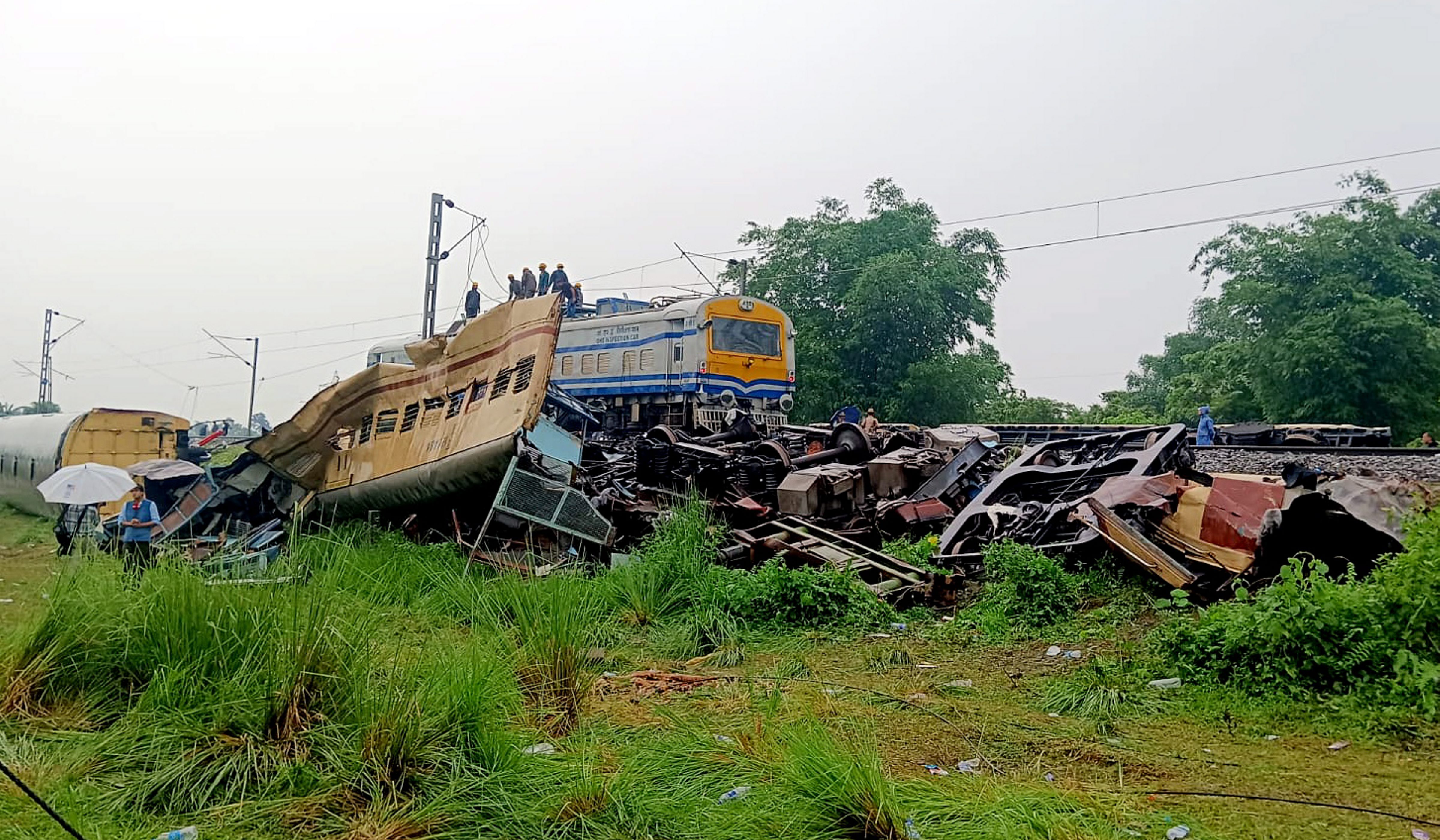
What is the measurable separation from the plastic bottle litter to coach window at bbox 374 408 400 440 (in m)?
8.76

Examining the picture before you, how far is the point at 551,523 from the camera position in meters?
8.67

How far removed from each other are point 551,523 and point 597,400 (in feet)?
40.0

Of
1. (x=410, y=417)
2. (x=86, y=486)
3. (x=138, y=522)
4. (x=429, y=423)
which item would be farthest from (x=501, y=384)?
(x=86, y=486)

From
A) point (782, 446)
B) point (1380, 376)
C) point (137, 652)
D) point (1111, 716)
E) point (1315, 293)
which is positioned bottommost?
point (1111, 716)

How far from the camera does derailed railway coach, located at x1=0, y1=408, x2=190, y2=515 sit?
52.3ft

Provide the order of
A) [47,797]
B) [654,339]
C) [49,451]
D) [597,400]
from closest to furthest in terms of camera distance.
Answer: [47,797] < [49,451] < [654,339] < [597,400]

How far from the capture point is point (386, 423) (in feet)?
36.9

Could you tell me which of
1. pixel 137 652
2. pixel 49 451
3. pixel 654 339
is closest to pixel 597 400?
pixel 654 339

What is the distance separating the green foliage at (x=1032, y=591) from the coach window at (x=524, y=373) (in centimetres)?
500

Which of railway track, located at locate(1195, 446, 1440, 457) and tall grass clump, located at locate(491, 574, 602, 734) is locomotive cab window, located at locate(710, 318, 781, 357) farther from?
tall grass clump, located at locate(491, 574, 602, 734)

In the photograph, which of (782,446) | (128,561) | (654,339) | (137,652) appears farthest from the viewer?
(654,339)

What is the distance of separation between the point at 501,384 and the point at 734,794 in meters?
7.17

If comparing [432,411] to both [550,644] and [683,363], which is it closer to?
[550,644]

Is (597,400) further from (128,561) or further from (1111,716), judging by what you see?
(1111,716)
